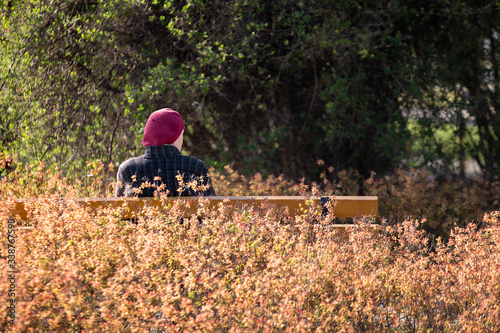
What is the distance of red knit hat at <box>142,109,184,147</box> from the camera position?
13.7 ft

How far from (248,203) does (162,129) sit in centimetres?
89

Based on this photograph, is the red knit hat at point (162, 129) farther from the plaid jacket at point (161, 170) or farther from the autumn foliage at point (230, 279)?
the autumn foliage at point (230, 279)

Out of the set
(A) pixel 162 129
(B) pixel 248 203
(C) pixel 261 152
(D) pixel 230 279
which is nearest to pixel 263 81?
(C) pixel 261 152

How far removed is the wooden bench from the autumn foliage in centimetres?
11

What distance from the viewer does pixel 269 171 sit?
26.7 ft

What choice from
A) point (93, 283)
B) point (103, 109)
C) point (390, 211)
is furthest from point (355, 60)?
point (93, 283)

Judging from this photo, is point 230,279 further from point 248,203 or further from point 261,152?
point 261,152

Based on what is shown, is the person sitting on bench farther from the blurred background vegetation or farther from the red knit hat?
the blurred background vegetation

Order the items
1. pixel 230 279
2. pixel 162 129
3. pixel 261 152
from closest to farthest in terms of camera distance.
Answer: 1. pixel 230 279
2. pixel 162 129
3. pixel 261 152

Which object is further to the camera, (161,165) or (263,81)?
(263,81)

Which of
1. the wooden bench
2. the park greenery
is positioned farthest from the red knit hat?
the park greenery

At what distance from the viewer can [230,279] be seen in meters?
3.16

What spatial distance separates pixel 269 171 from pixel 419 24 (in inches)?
131

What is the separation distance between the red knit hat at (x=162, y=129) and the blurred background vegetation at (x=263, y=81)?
2.29 m
